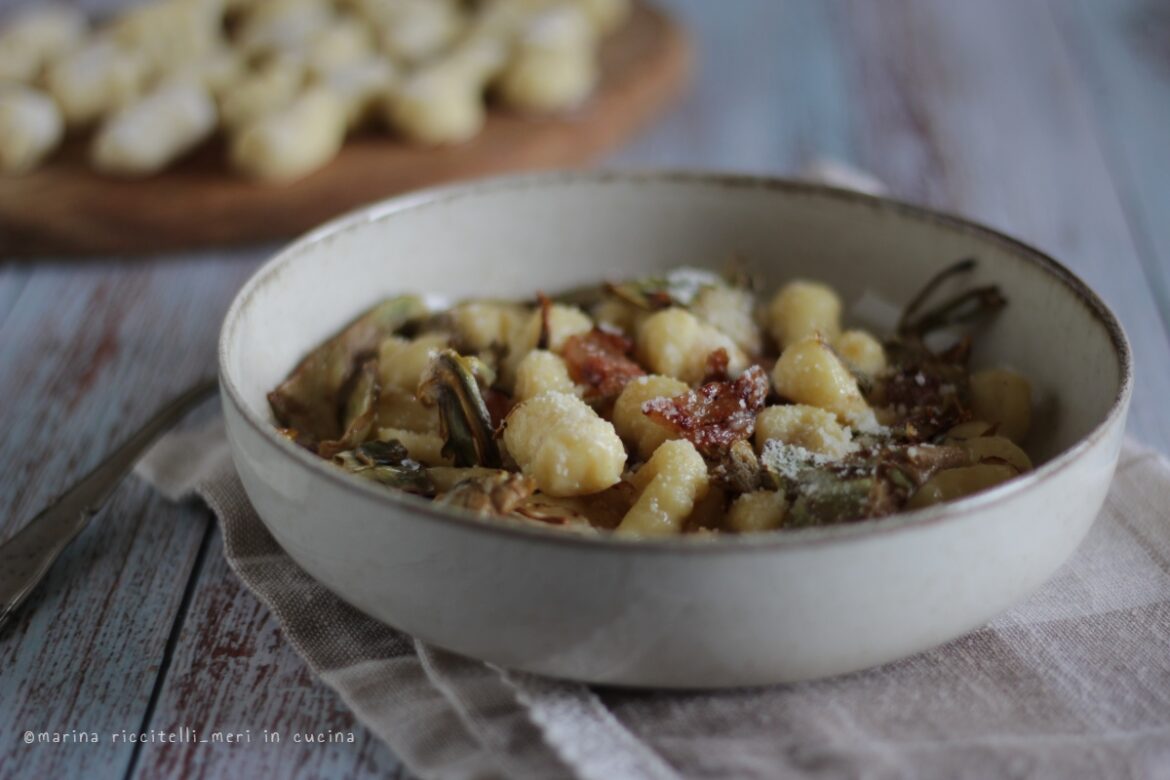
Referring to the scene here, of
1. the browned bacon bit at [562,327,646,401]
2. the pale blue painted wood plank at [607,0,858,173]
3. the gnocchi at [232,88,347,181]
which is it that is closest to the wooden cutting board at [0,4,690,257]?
the gnocchi at [232,88,347,181]

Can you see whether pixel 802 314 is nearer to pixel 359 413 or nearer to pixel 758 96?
pixel 359 413

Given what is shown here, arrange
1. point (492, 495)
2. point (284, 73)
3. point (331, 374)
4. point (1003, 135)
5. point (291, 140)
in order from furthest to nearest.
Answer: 1. point (1003, 135)
2. point (284, 73)
3. point (291, 140)
4. point (331, 374)
5. point (492, 495)

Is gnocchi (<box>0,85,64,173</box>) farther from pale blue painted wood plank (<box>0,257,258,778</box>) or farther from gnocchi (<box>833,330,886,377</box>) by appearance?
gnocchi (<box>833,330,886,377</box>)

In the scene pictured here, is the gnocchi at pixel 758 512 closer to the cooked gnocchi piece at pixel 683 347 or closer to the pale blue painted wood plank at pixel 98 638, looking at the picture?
the cooked gnocchi piece at pixel 683 347

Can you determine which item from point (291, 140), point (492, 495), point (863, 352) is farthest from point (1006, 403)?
point (291, 140)

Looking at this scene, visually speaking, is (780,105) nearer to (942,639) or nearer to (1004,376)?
(1004,376)

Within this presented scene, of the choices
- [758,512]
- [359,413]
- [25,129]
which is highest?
[758,512]

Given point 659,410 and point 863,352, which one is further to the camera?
point 863,352

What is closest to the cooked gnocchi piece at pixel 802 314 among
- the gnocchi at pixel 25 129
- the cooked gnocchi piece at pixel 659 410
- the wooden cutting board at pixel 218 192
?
the cooked gnocchi piece at pixel 659 410
